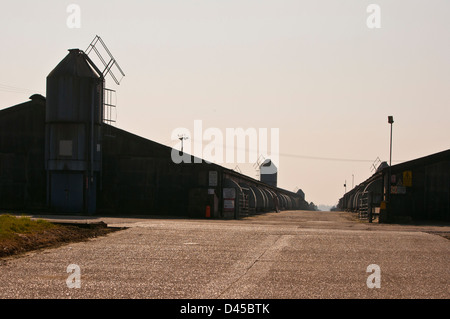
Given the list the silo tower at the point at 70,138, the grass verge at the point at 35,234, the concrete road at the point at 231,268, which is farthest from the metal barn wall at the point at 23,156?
the concrete road at the point at 231,268

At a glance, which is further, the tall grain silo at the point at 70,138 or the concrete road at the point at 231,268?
the tall grain silo at the point at 70,138

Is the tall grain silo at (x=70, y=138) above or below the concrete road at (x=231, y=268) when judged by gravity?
→ above

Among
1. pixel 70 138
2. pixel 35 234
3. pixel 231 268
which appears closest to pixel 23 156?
pixel 70 138

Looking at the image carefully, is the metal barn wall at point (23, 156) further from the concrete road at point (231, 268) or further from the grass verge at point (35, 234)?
the concrete road at point (231, 268)

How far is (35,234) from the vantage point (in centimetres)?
2238

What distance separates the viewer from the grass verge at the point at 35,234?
19.7 metres

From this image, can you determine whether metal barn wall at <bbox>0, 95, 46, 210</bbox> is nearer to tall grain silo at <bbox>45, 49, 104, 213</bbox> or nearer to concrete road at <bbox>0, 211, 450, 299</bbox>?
tall grain silo at <bbox>45, 49, 104, 213</bbox>

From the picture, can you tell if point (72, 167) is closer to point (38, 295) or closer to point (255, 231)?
point (255, 231)

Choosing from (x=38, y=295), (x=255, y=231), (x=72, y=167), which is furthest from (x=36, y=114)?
(x=38, y=295)

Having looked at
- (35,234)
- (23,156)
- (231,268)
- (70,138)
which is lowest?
(231,268)

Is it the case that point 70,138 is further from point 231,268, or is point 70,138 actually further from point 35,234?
point 231,268

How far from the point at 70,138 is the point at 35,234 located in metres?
25.1

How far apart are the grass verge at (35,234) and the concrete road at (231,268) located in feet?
2.49
